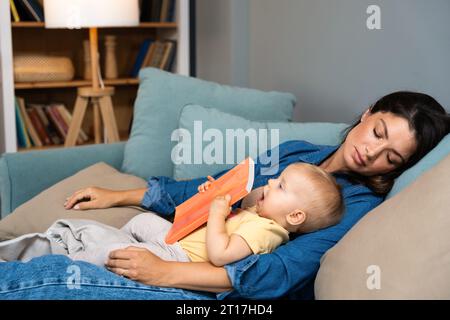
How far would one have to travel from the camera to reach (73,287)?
1.31 m

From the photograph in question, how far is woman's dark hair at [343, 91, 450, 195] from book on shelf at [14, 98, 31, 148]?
2370mm

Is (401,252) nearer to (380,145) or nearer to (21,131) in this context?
(380,145)

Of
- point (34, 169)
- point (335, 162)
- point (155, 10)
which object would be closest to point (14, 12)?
point (155, 10)

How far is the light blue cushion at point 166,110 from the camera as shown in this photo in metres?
2.14

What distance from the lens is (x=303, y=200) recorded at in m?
1.38

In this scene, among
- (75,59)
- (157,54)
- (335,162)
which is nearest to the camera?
(335,162)

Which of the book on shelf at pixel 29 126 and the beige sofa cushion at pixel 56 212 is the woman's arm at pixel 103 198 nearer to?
the beige sofa cushion at pixel 56 212

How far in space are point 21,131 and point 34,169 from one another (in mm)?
1521

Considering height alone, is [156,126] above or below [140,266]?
above

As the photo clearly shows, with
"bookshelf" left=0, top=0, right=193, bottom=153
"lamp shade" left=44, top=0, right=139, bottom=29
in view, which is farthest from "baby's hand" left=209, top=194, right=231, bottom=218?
"bookshelf" left=0, top=0, right=193, bottom=153

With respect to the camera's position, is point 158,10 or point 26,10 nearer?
point 26,10

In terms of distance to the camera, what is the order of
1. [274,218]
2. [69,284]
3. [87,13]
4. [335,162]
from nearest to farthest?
1. [69,284]
2. [274,218]
3. [335,162]
4. [87,13]

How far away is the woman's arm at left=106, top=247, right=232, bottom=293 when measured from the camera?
1330 millimetres

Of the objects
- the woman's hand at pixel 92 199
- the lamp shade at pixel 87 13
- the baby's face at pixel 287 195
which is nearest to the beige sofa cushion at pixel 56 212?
the woman's hand at pixel 92 199
